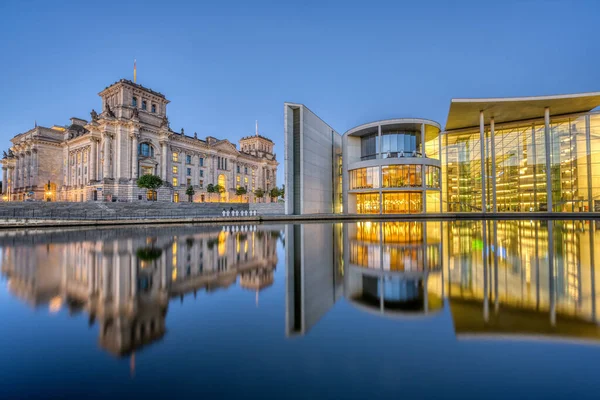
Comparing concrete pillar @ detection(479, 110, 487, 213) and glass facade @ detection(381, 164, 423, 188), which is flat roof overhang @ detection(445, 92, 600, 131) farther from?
glass facade @ detection(381, 164, 423, 188)

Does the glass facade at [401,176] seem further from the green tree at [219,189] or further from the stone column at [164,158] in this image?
the stone column at [164,158]

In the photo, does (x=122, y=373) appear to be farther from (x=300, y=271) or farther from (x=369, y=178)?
(x=369, y=178)

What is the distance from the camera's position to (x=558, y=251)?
8594mm

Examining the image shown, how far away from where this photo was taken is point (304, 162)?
118 ft

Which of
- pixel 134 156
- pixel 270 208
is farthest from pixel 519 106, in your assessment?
pixel 134 156

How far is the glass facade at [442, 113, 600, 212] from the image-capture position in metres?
35.5

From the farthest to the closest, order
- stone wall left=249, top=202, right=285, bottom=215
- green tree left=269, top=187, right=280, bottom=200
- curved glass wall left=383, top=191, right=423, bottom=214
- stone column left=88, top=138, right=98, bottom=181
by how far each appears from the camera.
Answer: green tree left=269, top=187, right=280, bottom=200, stone column left=88, top=138, right=98, bottom=181, stone wall left=249, top=202, right=285, bottom=215, curved glass wall left=383, top=191, right=423, bottom=214

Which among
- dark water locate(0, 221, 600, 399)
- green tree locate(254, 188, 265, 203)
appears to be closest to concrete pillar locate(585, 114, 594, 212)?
dark water locate(0, 221, 600, 399)

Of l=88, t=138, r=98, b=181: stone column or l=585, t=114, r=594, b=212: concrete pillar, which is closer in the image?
l=585, t=114, r=594, b=212: concrete pillar

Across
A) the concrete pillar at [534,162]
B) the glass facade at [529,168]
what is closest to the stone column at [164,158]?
the glass facade at [529,168]

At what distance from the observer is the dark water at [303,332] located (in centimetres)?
223

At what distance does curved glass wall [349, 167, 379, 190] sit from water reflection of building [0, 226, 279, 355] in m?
32.9

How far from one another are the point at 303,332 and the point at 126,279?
13.7ft

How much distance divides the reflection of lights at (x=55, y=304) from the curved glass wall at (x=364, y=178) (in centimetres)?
3838
